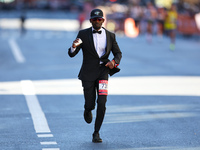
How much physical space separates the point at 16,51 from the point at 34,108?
50.4 ft

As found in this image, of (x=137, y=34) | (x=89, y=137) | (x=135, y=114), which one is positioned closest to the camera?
(x=89, y=137)

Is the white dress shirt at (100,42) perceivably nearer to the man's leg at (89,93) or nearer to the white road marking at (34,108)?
the man's leg at (89,93)

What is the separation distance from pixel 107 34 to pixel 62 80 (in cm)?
826

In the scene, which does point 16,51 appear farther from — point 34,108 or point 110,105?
point 34,108

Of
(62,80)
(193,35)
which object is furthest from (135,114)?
(193,35)

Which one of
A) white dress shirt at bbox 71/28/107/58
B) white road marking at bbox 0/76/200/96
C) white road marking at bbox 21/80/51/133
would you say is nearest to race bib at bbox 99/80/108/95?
white dress shirt at bbox 71/28/107/58

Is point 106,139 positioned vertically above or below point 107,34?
below

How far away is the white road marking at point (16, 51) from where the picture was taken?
76.0ft

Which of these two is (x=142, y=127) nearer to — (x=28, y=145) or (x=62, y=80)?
(x=28, y=145)

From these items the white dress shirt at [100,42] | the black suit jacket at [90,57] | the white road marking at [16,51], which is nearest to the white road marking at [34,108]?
the black suit jacket at [90,57]

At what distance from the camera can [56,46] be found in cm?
2956

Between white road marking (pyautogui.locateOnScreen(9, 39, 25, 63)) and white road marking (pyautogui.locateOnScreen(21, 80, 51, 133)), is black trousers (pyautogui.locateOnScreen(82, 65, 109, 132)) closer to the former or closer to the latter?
white road marking (pyautogui.locateOnScreen(21, 80, 51, 133))

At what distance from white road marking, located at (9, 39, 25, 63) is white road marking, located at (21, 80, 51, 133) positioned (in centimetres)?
698

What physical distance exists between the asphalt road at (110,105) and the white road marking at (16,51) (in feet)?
0.14
